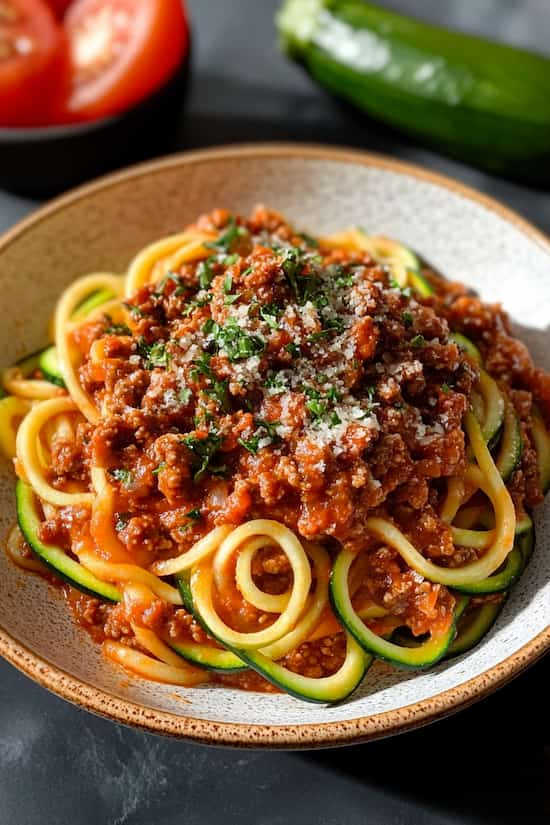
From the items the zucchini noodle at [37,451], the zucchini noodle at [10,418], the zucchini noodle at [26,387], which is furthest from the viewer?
the zucchini noodle at [26,387]

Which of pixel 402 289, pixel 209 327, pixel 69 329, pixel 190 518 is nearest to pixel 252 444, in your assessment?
pixel 190 518

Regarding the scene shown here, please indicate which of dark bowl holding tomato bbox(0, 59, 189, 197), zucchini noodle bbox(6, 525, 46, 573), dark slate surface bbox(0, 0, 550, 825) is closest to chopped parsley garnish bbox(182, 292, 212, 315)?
zucchini noodle bbox(6, 525, 46, 573)

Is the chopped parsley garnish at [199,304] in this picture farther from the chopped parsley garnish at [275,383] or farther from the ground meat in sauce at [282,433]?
the chopped parsley garnish at [275,383]

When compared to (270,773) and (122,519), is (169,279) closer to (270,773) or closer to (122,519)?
(122,519)

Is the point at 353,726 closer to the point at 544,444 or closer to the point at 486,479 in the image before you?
the point at 486,479

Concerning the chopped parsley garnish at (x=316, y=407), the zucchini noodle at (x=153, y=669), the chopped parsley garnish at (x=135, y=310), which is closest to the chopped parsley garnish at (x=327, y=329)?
the chopped parsley garnish at (x=316, y=407)

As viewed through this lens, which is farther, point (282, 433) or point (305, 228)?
point (305, 228)

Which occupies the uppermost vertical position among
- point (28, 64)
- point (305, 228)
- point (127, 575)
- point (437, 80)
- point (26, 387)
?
point (437, 80)
